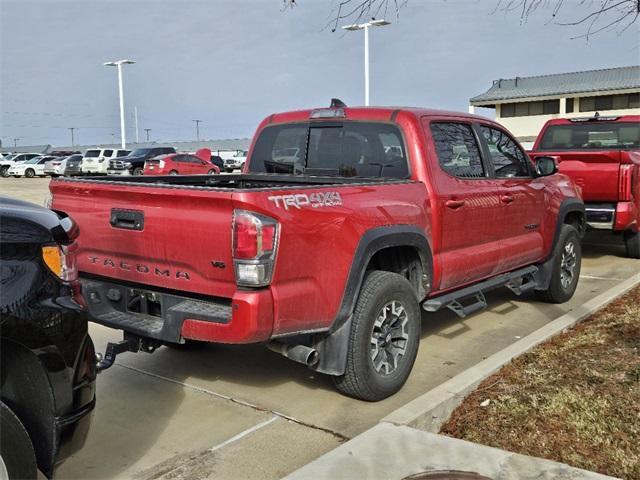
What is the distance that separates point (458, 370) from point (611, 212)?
16.5ft

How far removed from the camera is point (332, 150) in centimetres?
545

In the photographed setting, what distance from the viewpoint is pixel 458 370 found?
16.8ft

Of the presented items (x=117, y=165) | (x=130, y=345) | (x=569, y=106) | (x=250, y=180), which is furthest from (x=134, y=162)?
(x=130, y=345)

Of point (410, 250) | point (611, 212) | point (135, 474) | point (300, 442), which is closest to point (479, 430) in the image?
point (300, 442)

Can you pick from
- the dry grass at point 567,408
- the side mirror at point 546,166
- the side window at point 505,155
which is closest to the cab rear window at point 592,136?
the side mirror at point 546,166

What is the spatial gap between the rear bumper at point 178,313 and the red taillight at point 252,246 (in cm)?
10

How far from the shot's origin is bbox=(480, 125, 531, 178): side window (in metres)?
5.98

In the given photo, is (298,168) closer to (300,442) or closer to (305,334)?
(305,334)

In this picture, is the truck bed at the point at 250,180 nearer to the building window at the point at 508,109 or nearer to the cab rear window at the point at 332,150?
the cab rear window at the point at 332,150

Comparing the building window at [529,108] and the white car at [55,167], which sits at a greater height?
the building window at [529,108]

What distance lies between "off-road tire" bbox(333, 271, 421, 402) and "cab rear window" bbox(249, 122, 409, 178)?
97 cm

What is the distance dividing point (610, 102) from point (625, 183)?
34.8 metres

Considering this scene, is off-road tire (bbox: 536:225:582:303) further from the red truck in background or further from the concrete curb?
the red truck in background

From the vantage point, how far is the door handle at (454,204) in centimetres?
499
